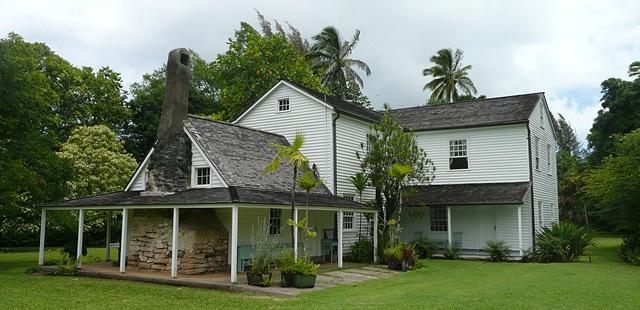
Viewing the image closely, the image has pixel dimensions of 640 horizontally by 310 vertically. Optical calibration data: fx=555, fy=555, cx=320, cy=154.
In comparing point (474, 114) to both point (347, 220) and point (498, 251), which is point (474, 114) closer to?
point (498, 251)

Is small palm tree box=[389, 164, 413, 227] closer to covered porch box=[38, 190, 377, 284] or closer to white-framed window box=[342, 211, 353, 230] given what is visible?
covered porch box=[38, 190, 377, 284]

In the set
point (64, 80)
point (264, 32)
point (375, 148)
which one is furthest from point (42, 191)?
point (264, 32)

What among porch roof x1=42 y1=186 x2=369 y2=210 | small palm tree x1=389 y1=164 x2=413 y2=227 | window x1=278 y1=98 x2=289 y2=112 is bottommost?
porch roof x1=42 y1=186 x2=369 y2=210

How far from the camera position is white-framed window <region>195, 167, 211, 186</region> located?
1781cm

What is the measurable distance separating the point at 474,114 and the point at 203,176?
13486 mm

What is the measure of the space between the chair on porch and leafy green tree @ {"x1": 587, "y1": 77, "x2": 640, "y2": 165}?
23166mm

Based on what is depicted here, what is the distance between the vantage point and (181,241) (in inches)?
637

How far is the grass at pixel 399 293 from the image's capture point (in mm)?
11062

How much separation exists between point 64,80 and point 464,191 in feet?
94.0

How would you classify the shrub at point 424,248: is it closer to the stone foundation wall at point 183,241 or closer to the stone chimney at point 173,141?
the stone foundation wall at point 183,241

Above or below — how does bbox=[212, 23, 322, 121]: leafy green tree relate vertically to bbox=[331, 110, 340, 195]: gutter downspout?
above

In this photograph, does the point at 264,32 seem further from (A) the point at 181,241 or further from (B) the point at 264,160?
(A) the point at 181,241

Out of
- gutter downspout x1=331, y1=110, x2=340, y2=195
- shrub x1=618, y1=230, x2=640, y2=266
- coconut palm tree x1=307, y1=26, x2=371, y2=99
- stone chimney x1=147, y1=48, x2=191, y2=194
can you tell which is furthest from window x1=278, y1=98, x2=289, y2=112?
coconut palm tree x1=307, y1=26, x2=371, y2=99

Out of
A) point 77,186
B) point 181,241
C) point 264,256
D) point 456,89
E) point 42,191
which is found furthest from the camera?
point 456,89
